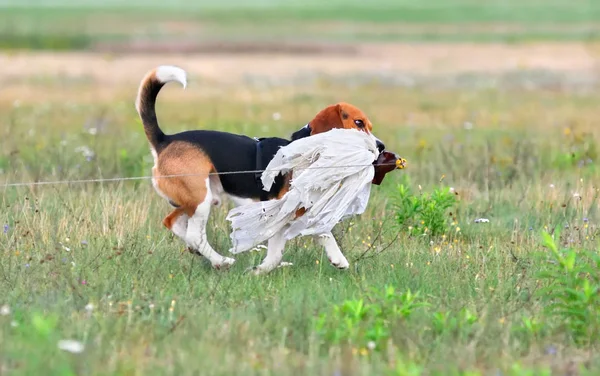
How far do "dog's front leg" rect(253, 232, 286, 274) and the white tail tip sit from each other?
127 cm

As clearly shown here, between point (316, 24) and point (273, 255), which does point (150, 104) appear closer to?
point (273, 255)

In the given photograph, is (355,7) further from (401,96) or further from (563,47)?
(401,96)

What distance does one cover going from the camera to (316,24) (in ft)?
174

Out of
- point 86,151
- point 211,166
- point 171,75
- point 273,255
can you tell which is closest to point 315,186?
point 273,255

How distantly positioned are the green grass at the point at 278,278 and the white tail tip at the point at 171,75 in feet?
4.06

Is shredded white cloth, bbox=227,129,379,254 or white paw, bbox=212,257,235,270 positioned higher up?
shredded white cloth, bbox=227,129,379,254

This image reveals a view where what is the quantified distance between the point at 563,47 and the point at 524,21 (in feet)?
63.0

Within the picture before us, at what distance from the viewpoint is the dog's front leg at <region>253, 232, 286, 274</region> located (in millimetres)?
7188

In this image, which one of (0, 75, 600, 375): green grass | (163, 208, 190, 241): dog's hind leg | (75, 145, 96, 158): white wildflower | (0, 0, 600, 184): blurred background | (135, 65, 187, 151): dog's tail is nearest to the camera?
(0, 75, 600, 375): green grass

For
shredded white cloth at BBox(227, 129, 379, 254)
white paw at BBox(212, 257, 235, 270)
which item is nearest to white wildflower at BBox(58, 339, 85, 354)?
shredded white cloth at BBox(227, 129, 379, 254)

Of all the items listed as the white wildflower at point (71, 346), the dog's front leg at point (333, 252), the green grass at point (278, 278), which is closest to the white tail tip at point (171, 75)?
the green grass at point (278, 278)

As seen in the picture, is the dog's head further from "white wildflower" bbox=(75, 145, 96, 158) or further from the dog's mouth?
"white wildflower" bbox=(75, 145, 96, 158)

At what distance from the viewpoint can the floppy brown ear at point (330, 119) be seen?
23.7ft

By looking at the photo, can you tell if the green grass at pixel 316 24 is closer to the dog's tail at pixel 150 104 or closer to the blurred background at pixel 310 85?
the blurred background at pixel 310 85
